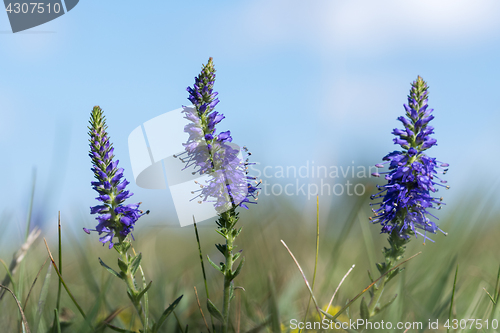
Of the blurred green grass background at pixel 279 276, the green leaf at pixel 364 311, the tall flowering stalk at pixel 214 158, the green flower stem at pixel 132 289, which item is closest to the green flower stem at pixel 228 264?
the tall flowering stalk at pixel 214 158

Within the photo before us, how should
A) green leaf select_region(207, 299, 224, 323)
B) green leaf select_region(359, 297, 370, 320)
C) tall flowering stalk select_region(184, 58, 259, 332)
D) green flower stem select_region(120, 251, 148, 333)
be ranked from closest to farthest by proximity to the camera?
green leaf select_region(207, 299, 224, 323), green flower stem select_region(120, 251, 148, 333), tall flowering stalk select_region(184, 58, 259, 332), green leaf select_region(359, 297, 370, 320)

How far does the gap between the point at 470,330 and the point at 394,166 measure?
160 cm

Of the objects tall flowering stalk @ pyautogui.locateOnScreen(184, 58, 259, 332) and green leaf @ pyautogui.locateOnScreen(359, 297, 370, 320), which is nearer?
→ tall flowering stalk @ pyautogui.locateOnScreen(184, 58, 259, 332)

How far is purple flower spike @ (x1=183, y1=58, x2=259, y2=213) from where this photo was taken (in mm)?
3770

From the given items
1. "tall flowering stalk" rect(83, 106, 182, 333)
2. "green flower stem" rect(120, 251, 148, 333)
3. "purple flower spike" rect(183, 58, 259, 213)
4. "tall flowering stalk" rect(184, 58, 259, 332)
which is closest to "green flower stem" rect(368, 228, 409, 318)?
"tall flowering stalk" rect(184, 58, 259, 332)

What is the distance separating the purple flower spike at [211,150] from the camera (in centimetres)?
377

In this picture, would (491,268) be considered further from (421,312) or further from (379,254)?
(421,312)

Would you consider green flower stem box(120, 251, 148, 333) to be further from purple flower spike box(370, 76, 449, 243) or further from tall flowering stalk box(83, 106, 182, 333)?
purple flower spike box(370, 76, 449, 243)

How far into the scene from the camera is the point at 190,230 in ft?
24.1

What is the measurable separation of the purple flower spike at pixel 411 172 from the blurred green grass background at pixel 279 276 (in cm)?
48

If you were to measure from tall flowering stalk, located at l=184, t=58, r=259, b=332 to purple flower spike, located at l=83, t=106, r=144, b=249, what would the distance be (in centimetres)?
70

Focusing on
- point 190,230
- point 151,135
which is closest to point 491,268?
point 190,230

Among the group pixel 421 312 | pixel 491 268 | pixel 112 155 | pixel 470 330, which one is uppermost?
pixel 112 155

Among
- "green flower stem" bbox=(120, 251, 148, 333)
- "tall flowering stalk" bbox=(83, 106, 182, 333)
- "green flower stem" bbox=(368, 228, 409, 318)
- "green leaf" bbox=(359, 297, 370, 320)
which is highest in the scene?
"tall flowering stalk" bbox=(83, 106, 182, 333)
